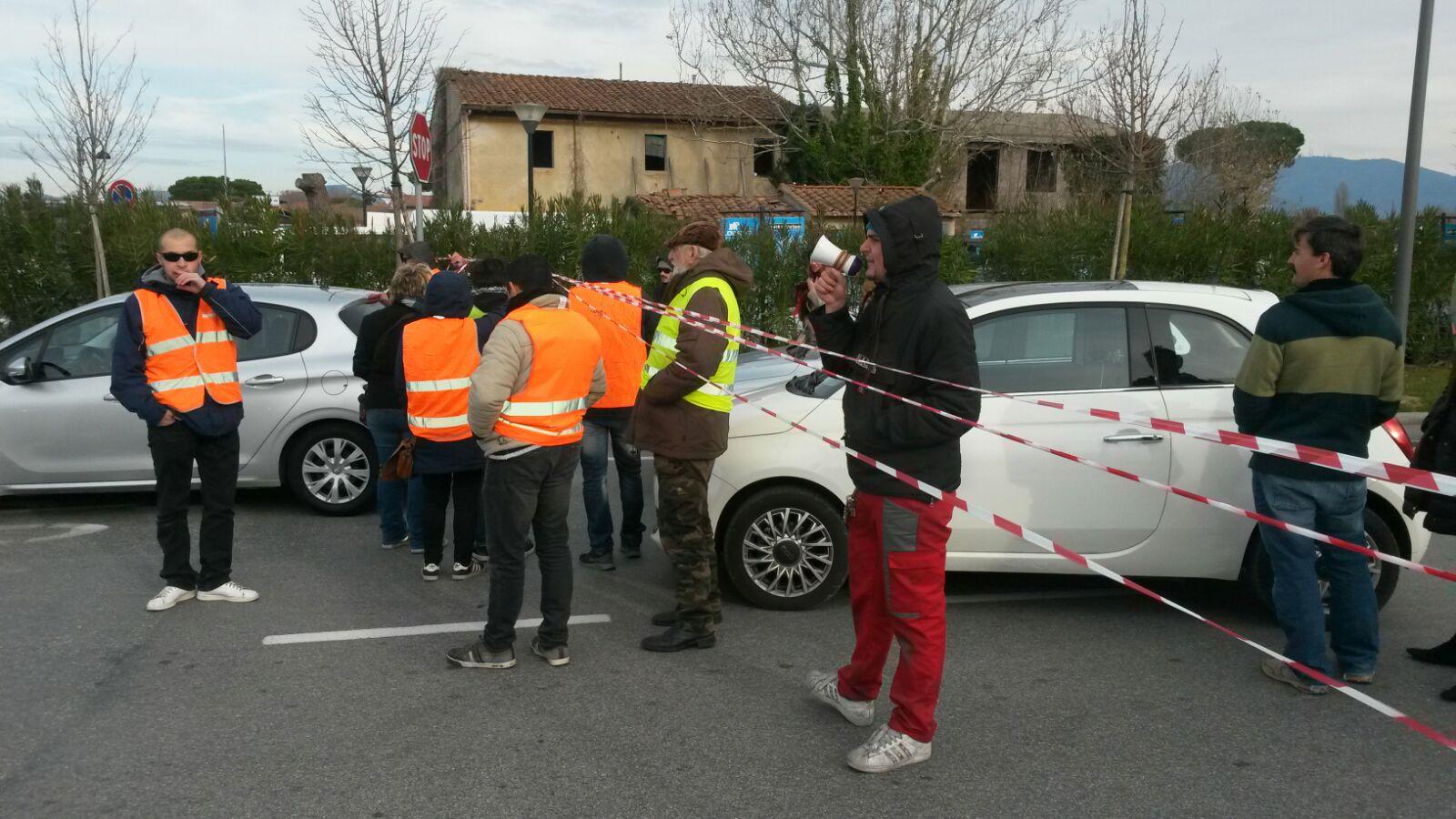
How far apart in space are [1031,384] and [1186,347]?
2.45ft

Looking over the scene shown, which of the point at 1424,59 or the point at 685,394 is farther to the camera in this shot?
the point at 1424,59

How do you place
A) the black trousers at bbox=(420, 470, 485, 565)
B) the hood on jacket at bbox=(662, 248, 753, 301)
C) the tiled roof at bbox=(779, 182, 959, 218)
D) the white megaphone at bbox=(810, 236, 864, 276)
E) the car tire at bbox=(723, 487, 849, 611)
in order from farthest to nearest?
the tiled roof at bbox=(779, 182, 959, 218)
the black trousers at bbox=(420, 470, 485, 565)
the car tire at bbox=(723, 487, 849, 611)
the hood on jacket at bbox=(662, 248, 753, 301)
the white megaphone at bbox=(810, 236, 864, 276)

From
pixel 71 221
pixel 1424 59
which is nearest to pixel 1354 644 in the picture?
pixel 1424 59

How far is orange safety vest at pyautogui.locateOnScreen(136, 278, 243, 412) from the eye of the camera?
545 cm

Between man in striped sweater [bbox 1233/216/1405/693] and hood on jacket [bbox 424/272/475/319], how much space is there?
12.0 ft

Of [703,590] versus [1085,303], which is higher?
[1085,303]

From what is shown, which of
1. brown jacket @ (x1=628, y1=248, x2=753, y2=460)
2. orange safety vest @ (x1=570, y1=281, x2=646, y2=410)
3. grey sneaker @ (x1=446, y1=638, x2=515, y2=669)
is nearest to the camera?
grey sneaker @ (x1=446, y1=638, x2=515, y2=669)

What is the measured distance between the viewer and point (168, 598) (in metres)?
5.63

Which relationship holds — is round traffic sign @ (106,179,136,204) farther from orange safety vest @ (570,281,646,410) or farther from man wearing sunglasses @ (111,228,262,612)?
orange safety vest @ (570,281,646,410)

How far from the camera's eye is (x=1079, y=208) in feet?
55.2

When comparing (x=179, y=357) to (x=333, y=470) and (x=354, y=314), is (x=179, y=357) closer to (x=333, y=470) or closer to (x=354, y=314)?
(x=333, y=470)

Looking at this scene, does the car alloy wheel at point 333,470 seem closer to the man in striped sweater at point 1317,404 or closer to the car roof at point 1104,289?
the car roof at point 1104,289

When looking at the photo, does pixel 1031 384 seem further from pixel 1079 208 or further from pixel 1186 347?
pixel 1079 208

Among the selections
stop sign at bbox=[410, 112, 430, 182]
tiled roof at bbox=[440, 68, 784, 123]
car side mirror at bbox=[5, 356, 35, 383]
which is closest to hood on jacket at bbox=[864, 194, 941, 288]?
car side mirror at bbox=[5, 356, 35, 383]
